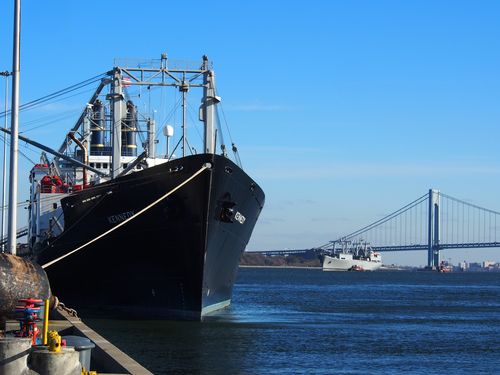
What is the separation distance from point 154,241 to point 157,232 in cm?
28

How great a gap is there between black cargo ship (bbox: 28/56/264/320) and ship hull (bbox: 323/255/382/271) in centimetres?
Result: 16244

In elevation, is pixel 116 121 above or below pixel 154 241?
above

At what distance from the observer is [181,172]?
26.2 metres

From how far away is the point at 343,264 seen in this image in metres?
192

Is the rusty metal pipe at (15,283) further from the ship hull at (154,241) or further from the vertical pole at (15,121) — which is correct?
the ship hull at (154,241)

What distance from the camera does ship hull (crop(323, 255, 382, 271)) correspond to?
628 feet

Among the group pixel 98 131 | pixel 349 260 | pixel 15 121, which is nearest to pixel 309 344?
pixel 15 121

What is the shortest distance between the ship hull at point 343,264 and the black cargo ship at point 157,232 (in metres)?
162

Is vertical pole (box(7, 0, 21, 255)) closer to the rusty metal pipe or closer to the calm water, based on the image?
the calm water

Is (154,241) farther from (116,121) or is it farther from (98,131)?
(98,131)

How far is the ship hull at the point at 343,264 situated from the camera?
192 m

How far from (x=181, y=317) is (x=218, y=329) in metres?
1.11

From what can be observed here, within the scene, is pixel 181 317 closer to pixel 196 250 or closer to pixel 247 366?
pixel 196 250

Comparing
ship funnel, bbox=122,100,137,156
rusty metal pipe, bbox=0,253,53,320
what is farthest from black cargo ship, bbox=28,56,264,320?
rusty metal pipe, bbox=0,253,53,320
